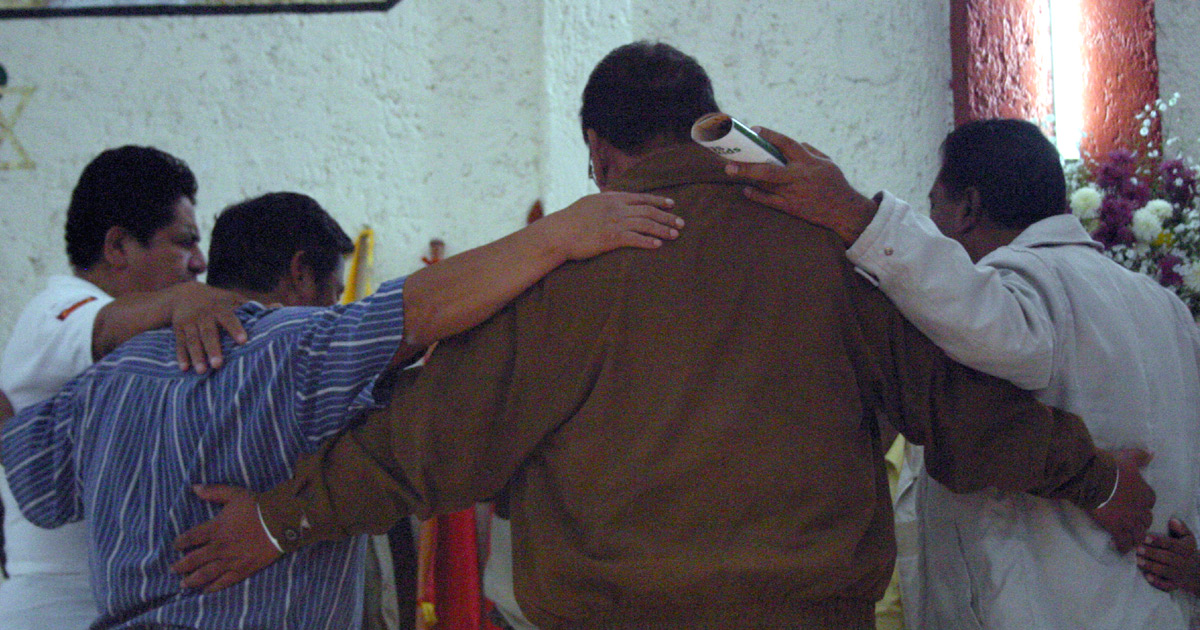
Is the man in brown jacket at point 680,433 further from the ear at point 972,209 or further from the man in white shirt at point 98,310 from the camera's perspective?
the ear at point 972,209

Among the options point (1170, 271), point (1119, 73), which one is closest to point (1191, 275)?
point (1170, 271)

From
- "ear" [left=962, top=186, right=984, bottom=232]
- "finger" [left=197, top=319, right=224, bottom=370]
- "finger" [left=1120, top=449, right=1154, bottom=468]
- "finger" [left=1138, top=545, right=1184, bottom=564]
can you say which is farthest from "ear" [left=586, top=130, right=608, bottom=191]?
"finger" [left=1138, top=545, right=1184, bottom=564]

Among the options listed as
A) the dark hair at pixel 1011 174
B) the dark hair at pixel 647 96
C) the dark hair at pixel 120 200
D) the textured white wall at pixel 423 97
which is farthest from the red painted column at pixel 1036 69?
the dark hair at pixel 120 200

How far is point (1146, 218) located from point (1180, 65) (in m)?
1.24

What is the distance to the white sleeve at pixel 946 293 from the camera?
1.54 metres

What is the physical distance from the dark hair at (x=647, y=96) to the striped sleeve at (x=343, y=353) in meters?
0.44

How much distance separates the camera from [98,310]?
187 centimetres

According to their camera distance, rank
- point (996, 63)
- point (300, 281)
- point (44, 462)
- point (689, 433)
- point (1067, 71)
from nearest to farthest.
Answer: point (689, 433)
point (44, 462)
point (300, 281)
point (996, 63)
point (1067, 71)

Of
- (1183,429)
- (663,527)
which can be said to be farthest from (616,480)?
(1183,429)

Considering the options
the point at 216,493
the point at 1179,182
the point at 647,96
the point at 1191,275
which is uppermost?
the point at 647,96

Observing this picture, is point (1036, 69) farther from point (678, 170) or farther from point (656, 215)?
point (656, 215)

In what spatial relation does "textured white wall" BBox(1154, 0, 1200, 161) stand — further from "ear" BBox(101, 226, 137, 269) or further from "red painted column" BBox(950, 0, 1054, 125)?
"ear" BBox(101, 226, 137, 269)

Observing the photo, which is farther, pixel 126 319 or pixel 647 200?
pixel 126 319

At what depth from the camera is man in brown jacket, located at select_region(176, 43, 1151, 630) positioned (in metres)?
1.49
